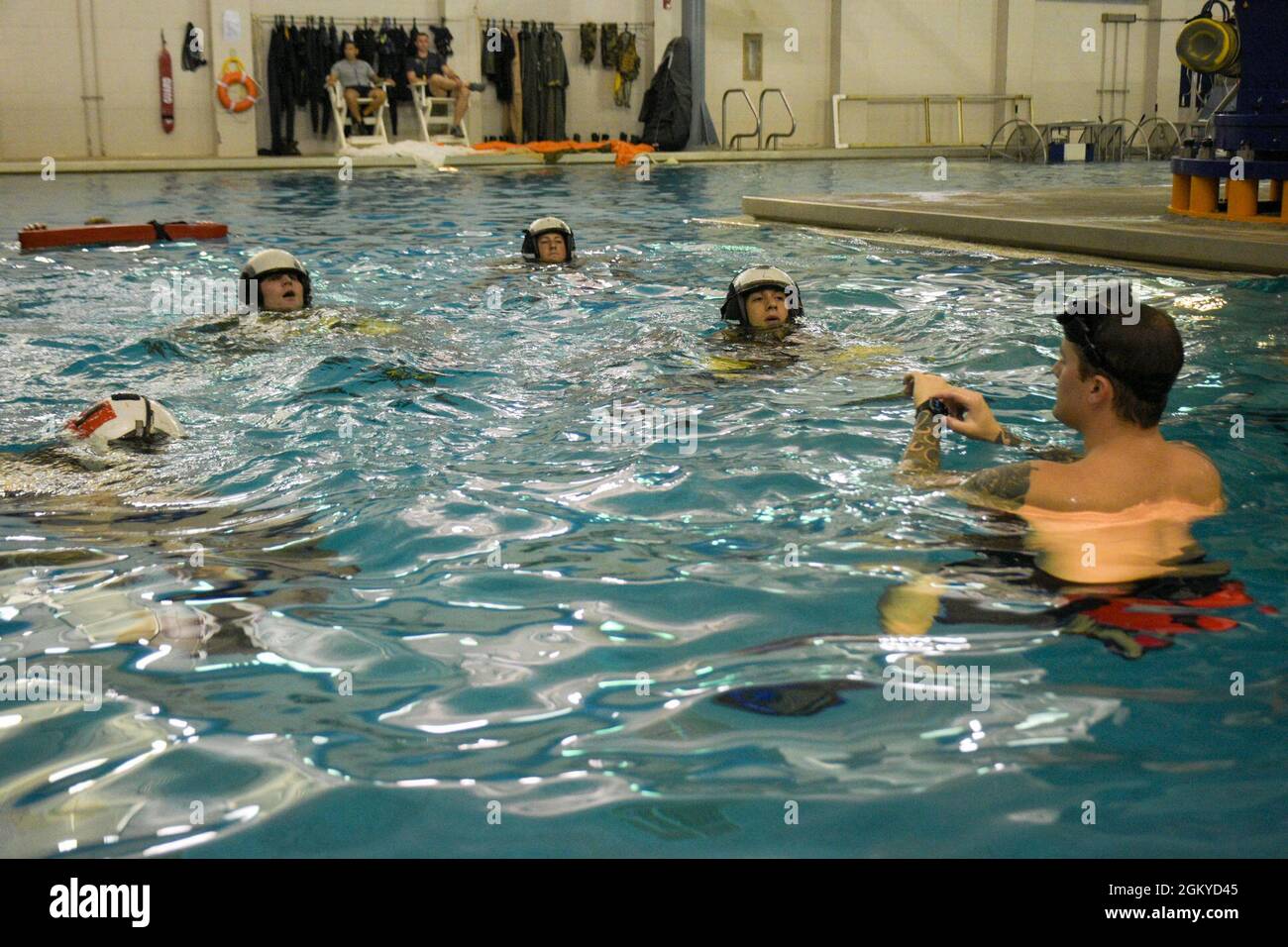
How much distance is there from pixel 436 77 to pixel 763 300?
54.8 ft

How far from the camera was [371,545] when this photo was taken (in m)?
3.98

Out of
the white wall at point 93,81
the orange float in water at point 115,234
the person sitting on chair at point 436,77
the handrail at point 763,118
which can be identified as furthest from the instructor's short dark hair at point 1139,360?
the handrail at point 763,118

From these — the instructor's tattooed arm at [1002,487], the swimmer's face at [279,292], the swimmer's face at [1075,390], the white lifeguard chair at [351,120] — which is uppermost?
the white lifeguard chair at [351,120]

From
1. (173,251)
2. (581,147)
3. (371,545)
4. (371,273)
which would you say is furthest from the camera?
(581,147)

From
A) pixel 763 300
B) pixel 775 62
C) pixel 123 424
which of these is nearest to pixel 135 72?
pixel 775 62

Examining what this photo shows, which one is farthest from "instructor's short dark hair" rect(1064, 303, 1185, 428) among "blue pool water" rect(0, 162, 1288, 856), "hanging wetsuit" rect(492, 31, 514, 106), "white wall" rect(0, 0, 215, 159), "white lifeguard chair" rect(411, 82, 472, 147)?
"hanging wetsuit" rect(492, 31, 514, 106)

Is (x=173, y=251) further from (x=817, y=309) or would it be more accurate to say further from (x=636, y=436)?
(x=636, y=436)

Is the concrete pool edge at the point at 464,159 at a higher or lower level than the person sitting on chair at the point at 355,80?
lower

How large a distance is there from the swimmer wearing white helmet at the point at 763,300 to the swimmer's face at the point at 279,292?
8.45ft

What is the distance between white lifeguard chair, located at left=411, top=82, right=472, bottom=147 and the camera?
876 inches

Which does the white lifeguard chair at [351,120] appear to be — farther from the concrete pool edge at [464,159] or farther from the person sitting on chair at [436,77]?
the person sitting on chair at [436,77]

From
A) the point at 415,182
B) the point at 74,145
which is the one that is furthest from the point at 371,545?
the point at 74,145

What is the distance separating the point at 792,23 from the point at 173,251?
60.7ft

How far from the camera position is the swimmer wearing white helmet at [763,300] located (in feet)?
23.6
